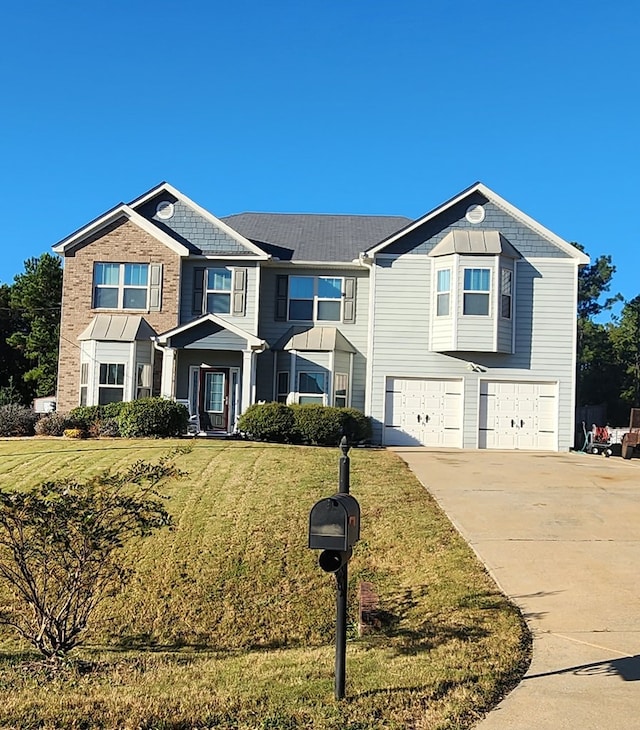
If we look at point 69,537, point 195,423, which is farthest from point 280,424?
point 69,537

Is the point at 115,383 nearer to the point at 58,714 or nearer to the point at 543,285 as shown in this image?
the point at 543,285

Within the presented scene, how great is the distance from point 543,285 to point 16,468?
15901 mm

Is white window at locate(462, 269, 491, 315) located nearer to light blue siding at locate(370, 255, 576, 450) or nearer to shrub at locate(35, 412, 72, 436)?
light blue siding at locate(370, 255, 576, 450)

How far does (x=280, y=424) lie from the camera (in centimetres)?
2122

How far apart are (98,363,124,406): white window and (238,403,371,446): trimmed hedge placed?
14.0ft

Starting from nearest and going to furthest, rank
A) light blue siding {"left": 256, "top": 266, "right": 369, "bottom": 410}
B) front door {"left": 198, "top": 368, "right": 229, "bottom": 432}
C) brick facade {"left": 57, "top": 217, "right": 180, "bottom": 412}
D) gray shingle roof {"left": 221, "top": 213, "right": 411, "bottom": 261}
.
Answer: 1. brick facade {"left": 57, "top": 217, "right": 180, "bottom": 412}
2. front door {"left": 198, "top": 368, "right": 229, "bottom": 432}
3. light blue siding {"left": 256, "top": 266, "right": 369, "bottom": 410}
4. gray shingle roof {"left": 221, "top": 213, "right": 411, "bottom": 261}

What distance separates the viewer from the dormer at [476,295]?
75.9 feet

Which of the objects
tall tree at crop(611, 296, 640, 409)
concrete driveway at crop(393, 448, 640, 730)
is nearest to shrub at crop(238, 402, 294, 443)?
concrete driveway at crop(393, 448, 640, 730)

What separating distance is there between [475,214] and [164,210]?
380 inches

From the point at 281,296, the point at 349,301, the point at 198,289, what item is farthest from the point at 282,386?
the point at 198,289

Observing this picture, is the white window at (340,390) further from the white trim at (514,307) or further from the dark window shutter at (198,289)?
the white trim at (514,307)

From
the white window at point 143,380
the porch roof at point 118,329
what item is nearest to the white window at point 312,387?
the white window at point 143,380

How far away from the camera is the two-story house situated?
23438 millimetres

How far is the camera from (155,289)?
2428 centimetres
